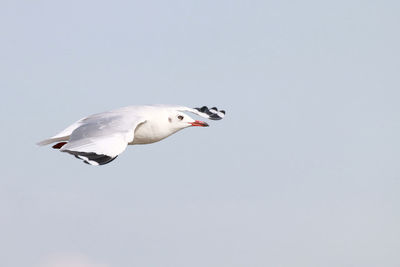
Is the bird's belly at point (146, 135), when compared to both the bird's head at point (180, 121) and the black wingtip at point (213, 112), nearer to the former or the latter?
the bird's head at point (180, 121)

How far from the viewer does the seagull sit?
1264 cm

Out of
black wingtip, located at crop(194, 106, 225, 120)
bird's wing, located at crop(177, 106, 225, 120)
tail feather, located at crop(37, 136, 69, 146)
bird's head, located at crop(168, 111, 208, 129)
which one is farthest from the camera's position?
black wingtip, located at crop(194, 106, 225, 120)

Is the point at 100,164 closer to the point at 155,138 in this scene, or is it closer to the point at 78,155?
the point at 78,155

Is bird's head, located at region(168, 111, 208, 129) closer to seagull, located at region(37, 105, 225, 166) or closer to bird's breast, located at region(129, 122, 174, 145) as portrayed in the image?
seagull, located at region(37, 105, 225, 166)

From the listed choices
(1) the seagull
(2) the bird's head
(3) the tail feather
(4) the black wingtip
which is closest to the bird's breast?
(1) the seagull

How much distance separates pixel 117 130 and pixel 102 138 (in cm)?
46

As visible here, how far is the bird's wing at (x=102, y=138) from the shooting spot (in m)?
12.5

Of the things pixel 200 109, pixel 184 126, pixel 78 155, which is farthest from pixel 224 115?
pixel 78 155

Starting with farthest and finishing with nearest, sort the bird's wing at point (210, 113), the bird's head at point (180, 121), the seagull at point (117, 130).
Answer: the bird's wing at point (210, 113) < the bird's head at point (180, 121) < the seagull at point (117, 130)

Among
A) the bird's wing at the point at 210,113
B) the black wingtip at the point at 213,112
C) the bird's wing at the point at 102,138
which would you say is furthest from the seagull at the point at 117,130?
the black wingtip at the point at 213,112

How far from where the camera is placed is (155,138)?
15406 millimetres

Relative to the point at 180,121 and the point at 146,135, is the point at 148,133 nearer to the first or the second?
the point at 146,135

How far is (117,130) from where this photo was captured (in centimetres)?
1355

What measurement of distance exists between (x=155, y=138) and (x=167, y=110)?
778 millimetres
